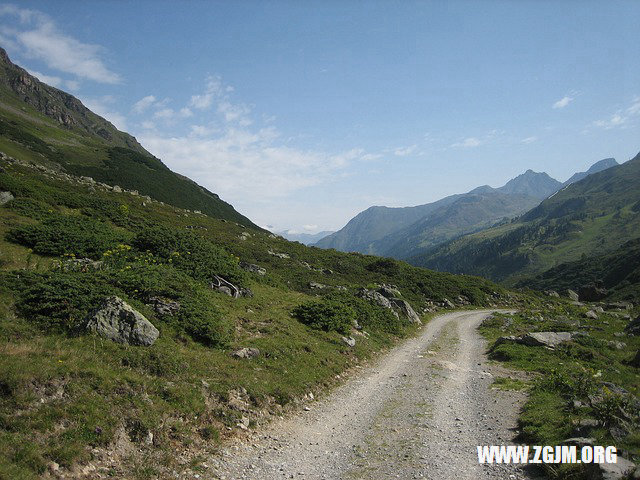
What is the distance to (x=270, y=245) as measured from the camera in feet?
201

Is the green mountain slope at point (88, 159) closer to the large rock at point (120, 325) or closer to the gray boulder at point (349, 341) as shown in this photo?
the large rock at point (120, 325)

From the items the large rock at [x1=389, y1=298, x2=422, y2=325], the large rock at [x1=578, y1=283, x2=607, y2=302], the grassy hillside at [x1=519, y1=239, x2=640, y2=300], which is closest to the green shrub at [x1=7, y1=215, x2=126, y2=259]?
the large rock at [x1=389, y1=298, x2=422, y2=325]

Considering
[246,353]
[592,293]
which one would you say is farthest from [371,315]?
[592,293]

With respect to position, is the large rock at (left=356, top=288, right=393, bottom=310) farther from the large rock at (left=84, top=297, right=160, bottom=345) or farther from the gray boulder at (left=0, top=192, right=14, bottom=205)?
the gray boulder at (left=0, top=192, right=14, bottom=205)

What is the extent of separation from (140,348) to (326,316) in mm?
14708

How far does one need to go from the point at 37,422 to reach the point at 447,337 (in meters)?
30.5

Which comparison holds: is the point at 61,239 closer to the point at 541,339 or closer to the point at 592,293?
the point at 541,339

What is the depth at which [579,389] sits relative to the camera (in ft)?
49.8

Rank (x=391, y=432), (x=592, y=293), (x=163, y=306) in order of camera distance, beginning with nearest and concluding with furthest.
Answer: (x=391, y=432)
(x=163, y=306)
(x=592, y=293)

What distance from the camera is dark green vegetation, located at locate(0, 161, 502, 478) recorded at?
30.1 feet

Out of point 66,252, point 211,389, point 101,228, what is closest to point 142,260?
point 66,252

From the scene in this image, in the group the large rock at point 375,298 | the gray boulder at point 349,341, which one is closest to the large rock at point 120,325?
the gray boulder at point 349,341

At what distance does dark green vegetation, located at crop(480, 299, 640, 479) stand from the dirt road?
46.1 inches

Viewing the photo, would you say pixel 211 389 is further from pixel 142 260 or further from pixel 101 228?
pixel 101 228
